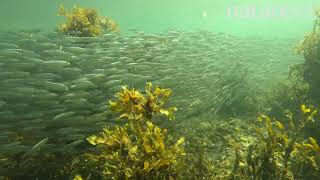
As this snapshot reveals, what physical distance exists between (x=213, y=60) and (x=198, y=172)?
19.4ft

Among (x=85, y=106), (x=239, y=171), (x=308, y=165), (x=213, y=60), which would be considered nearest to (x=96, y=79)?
(x=85, y=106)

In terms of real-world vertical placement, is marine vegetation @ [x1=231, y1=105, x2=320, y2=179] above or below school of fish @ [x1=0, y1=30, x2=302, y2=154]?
below

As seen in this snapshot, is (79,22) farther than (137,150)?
Yes

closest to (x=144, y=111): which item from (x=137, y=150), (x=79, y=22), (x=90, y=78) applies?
(x=137, y=150)

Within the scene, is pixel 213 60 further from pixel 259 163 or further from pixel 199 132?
pixel 259 163

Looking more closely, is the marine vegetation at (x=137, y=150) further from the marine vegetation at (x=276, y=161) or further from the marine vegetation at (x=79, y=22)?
the marine vegetation at (x=79, y=22)

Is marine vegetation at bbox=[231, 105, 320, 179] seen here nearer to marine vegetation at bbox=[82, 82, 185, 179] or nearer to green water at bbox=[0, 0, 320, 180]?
green water at bbox=[0, 0, 320, 180]
